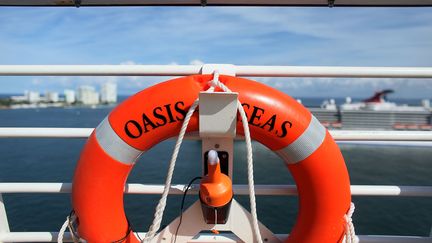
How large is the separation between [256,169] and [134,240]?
42.4 feet

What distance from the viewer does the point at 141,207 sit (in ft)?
26.9

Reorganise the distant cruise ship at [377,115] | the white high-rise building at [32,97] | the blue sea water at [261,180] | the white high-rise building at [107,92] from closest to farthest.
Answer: the blue sea water at [261,180] → the distant cruise ship at [377,115] → the white high-rise building at [32,97] → the white high-rise building at [107,92]

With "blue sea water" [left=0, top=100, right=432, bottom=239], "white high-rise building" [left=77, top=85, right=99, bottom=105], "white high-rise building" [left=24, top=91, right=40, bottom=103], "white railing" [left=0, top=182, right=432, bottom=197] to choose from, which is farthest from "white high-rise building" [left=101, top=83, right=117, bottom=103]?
"white railing" [left=0, top=182, right=432, bottom=197]

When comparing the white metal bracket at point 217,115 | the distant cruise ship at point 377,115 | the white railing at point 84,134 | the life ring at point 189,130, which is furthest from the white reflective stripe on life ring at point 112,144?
the distant cruise ship at point 377,115

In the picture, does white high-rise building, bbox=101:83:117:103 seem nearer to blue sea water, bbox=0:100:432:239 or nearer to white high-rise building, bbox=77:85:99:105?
white high-rise building, bbox=77:85:99:105

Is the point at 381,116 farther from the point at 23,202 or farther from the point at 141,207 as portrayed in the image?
the point at 23,202

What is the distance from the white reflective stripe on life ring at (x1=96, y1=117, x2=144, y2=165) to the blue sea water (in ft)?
21.3

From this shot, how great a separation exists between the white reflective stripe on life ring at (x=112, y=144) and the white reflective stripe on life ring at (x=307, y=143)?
55 cm

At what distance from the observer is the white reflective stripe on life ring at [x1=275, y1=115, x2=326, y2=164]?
1045mm

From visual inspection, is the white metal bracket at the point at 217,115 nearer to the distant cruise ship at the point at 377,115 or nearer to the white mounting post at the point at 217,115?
the white mounting post at the point at 217,115

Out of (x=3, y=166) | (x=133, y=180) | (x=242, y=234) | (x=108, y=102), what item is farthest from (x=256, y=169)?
(x=108, y=102)

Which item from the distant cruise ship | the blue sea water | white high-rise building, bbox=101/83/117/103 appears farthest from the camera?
white high-rise building, bbox=101/83/117/103

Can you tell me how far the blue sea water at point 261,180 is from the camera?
301 inches

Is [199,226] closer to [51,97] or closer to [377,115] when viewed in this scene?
→ [377,115]
